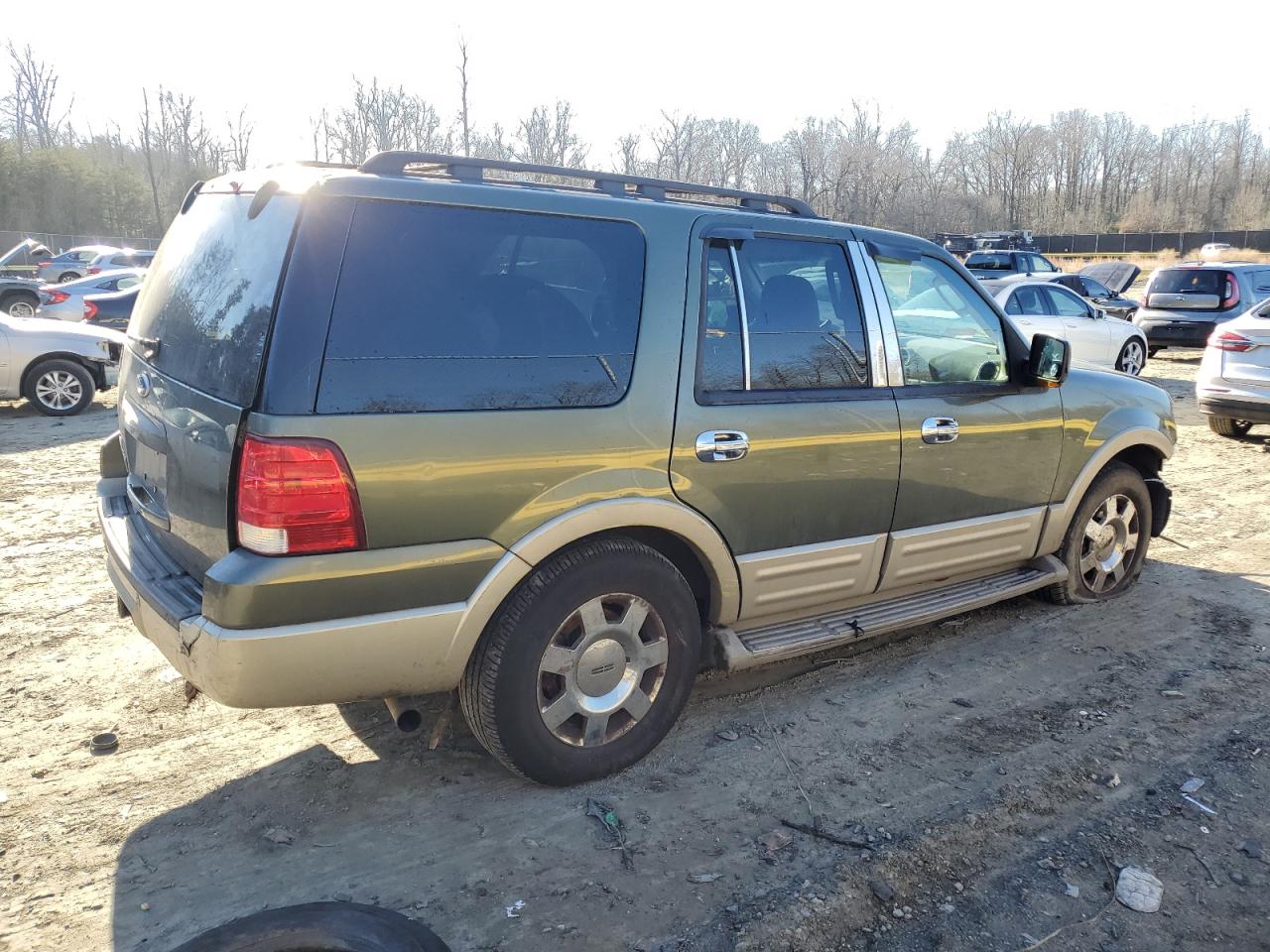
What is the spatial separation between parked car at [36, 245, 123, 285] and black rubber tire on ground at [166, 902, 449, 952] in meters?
25.4

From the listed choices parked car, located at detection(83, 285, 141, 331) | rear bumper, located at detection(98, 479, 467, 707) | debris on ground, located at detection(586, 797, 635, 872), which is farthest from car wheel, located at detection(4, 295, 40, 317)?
debris on ground, located at detection(586, 797, 635, 872)

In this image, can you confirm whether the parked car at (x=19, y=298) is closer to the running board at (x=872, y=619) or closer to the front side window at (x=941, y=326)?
the front side window at (x=941, y=326)

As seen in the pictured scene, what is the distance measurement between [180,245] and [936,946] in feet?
11.2

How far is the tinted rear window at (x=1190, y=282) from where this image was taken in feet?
54.3

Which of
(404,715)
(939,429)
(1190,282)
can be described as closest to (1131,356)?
Result: (1190,282)

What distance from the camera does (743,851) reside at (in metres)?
3.02

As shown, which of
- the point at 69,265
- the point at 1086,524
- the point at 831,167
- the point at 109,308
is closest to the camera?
the point at 1086,524

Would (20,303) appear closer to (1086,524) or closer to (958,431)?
(958,431)

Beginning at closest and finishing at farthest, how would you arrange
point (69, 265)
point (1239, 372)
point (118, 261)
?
point (1239, 372), point (118, 261), point (69, 265)

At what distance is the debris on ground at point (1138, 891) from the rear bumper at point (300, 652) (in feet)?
6.97

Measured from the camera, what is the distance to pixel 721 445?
3.43m

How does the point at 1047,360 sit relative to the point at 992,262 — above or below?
below

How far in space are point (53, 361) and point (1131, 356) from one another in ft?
49.2

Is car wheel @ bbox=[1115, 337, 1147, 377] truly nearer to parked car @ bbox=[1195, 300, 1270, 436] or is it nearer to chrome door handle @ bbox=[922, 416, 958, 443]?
parked car @ bbox=[1195, 300, 1270, 436]
